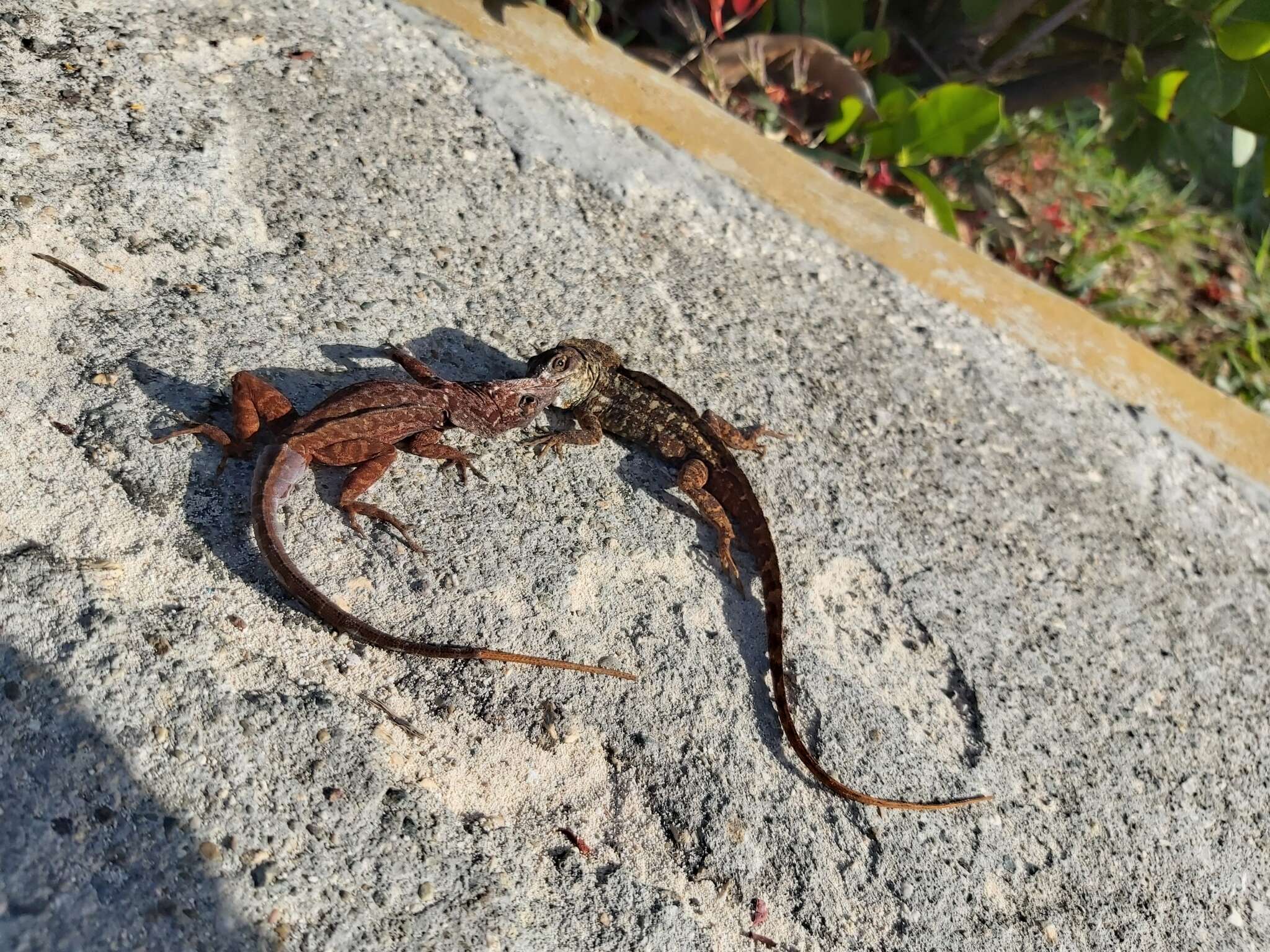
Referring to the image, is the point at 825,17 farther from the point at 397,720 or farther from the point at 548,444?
the point at 397,720

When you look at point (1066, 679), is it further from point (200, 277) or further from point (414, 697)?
point (200, 277)

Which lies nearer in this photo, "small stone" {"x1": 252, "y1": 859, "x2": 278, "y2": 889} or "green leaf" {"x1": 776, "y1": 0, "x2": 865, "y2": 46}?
"small stone" {"x1": 252, "y1": 859, "x2": 278, "y2": 889}

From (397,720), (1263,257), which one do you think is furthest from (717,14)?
(1263,257)

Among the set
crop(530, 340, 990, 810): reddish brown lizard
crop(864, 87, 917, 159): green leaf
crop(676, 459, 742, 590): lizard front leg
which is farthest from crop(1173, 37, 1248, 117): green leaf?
crop(676, 459, 742, 590): lizard front leg

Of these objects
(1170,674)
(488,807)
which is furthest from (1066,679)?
(488,807)

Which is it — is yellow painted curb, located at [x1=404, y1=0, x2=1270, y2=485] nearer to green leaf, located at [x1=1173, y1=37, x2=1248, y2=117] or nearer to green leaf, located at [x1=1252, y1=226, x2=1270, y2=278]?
green leaf, located at [x1=1173, y1=37, x2=1248, y2=117]

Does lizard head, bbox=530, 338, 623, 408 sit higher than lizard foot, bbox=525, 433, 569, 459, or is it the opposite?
lizard head, bbox=530, 338, 623, 408
